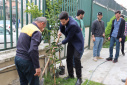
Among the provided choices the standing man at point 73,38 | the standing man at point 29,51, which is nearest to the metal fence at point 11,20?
the standing man at point 29,51

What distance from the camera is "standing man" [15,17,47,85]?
2277 millimetres

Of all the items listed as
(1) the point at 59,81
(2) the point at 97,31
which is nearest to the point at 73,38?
(1) the point at 59,81

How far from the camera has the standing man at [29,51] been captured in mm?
2277

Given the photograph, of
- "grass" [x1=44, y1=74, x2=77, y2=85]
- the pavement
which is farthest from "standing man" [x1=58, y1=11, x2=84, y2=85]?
the pavement

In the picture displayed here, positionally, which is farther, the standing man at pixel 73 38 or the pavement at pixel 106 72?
the pavement at pixel 106 72

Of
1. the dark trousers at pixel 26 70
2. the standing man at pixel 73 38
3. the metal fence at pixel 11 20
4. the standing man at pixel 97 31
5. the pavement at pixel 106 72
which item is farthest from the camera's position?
the standing man at pixel 97 31

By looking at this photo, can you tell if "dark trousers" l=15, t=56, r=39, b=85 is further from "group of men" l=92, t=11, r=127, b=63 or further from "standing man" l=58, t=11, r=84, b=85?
"group of men" l=92, t=11, r=127, b=63

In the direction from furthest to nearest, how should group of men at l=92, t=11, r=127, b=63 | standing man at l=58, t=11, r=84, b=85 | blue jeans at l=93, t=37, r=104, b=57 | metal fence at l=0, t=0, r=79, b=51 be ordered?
blue jeans at l=93, t=37, r=104, b=57, group of men at l=92, t=11, r=127, b=63, standing man at l=58, t=11, r=84, b=85, metal fence at l=0, t=0, r=79, b=51

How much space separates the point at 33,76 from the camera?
8.33 ft

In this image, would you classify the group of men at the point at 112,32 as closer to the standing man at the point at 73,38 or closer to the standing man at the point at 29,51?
the standing man at the point at 73,38

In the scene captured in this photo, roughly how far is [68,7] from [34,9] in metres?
2.29

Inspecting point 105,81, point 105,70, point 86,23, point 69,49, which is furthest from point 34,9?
point 86,23

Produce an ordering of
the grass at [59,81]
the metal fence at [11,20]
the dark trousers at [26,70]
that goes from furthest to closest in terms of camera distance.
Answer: the grass at [59,81] < the metal fence at [11,20] < the dark trousers at [26,70]

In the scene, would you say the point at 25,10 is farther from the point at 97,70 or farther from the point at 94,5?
the point at 94,5
